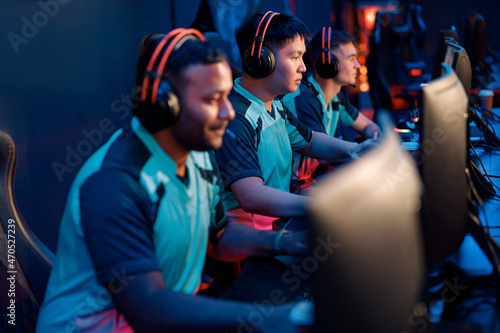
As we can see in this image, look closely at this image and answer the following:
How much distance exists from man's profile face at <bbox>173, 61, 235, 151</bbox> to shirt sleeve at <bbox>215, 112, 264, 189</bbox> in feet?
1.89

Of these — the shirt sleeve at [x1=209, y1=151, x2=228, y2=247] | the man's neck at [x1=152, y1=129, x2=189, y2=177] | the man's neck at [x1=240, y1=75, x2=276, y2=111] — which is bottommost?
the shirt sleeve at [x1=209, y1=151, x2=228, y2=247]

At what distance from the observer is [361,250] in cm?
60

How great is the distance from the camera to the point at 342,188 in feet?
1.89

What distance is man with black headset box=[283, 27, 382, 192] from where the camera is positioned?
243 cm

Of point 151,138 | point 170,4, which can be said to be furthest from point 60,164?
point 151,138

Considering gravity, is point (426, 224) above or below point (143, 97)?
below

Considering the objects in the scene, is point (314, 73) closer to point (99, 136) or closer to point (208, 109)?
point (99, 136)

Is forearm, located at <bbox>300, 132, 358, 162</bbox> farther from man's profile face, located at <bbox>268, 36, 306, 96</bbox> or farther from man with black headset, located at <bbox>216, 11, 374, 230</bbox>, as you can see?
man's profile face, located at <bbox>268, 36, 306, 96</bbox>

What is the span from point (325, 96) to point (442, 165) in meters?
1.69

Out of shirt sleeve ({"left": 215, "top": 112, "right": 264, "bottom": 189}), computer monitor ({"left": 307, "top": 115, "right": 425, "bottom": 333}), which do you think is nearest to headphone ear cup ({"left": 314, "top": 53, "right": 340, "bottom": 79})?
shirt sleeve ({"left": 215, "top": 112, "right": 264, "bottom": 189})

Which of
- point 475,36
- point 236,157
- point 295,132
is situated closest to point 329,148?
point 295,132

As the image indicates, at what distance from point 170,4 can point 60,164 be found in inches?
53.6

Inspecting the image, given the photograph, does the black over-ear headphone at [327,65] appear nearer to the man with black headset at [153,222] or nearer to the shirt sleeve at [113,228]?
the man with black headset at [153,222]

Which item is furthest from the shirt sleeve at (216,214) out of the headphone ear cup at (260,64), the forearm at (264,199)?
the headphone ear cup at (260,64)
